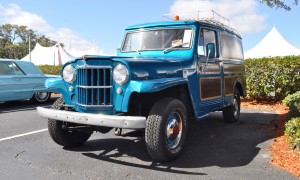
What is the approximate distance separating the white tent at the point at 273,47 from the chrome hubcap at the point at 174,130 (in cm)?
1610

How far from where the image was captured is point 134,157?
4.16m

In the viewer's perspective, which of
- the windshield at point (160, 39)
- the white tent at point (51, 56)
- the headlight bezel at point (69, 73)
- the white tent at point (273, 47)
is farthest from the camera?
the white tent at point (51, 56)

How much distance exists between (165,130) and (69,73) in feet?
5.05

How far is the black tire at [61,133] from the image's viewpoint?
4.29 metres

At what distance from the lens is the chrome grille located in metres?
3.70

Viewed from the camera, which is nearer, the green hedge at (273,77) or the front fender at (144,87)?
the front fender at (144,87)

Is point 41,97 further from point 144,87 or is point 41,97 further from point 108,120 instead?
point 144,87

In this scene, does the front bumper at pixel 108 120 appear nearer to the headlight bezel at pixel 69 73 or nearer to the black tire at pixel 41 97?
the headlight bezel at pixel 69 73

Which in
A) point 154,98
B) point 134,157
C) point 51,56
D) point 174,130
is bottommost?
point 134,157

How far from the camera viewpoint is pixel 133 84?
3523 mm

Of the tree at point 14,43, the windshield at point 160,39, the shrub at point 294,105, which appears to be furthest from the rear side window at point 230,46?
the tree at point 14,43

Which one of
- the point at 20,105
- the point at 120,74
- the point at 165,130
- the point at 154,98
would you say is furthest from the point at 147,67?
the point at 20,105

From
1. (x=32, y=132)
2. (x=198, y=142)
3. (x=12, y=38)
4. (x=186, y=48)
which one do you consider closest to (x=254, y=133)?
(x=198, y=142)

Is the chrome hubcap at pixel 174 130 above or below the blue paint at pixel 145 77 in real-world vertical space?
below
